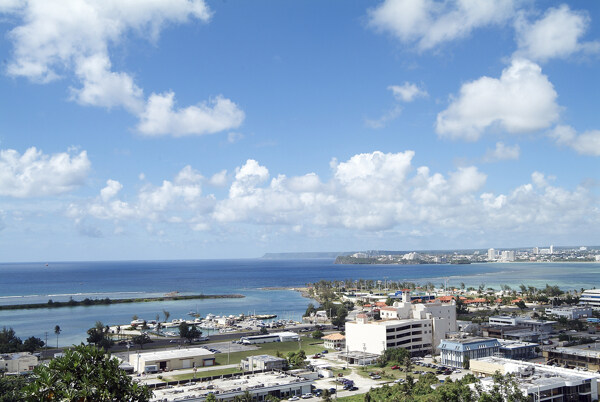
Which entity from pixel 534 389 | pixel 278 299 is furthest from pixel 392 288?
pixel 534 389

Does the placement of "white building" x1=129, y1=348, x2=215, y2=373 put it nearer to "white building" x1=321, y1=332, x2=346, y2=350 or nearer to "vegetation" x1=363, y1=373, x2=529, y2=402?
"white building" x1=321, y1=332, x2=346, y2=350

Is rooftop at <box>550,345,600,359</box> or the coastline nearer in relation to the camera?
rooftop at <box>550,345,600,359</box>

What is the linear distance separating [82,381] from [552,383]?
18.6 meters

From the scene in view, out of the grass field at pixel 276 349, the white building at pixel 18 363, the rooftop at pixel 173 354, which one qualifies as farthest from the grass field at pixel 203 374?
the white building at pixel 18 363

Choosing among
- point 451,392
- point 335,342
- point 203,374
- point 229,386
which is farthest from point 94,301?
point 451,392

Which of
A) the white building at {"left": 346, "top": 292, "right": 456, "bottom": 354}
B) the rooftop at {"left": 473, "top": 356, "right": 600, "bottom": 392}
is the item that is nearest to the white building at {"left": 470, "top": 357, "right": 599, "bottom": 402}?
the rooftop at {"left": 473, "top": 356, "right": 600, "bottom": 392}

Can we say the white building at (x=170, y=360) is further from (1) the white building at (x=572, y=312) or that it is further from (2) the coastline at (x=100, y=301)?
(2) the coastline at (x=100, y=301)

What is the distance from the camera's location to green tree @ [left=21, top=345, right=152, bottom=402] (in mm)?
10930

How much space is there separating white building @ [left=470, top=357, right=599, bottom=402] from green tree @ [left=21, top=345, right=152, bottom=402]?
1440 cm

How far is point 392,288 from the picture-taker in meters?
84.1

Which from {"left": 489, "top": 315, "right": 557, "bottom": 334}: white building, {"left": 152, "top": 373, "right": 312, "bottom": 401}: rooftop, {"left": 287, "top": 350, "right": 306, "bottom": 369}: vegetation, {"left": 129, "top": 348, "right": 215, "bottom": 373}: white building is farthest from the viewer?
{"left": 489, "top": 315, "right": 557, "bottom": 334}: white building

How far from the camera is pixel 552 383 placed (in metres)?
20.4

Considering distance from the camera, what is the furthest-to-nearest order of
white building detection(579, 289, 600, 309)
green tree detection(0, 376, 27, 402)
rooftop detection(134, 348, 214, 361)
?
1. white building detection(579, 289, 600, 309)
2. rooftop detection(134, 348, 214, 361)
3. green tree detection(0, 376, 27, 402)

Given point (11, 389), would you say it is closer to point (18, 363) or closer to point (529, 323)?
point (18, 363)
